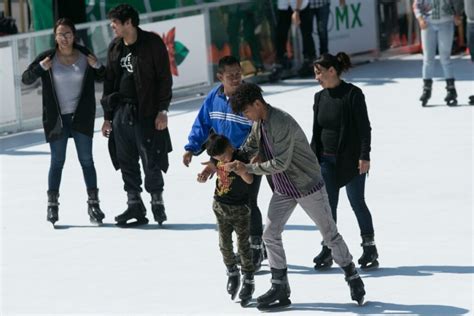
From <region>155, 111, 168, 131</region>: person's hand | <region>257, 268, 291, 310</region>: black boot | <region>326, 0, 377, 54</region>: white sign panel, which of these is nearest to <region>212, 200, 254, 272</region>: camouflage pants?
<region>257, 268, 291, 310</region>: black boot

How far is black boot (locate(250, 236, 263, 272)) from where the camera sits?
10.3m

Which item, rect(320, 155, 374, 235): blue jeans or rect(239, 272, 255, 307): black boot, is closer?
rect(239, 272, 255, 307): black boot

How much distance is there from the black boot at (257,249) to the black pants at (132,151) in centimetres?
201

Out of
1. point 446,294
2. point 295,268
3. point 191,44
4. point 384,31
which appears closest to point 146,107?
point 295,268

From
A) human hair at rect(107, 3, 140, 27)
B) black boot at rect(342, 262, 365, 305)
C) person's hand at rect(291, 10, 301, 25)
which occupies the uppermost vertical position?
human hair at rect(107, 3, 140, 27)

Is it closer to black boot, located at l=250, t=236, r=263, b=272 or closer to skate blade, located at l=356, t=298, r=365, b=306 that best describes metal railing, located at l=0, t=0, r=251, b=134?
black boot, located at l=250, t=236, r=263, b=272

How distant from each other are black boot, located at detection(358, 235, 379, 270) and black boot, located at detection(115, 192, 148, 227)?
8.52 ft

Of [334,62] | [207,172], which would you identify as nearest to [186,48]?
[334,62]

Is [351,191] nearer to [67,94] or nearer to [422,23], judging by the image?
[67,94]

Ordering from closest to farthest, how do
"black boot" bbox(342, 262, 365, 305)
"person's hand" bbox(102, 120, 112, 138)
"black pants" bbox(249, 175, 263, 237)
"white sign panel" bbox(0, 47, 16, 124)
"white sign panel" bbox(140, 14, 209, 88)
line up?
"black boot" bbox(342, 262, 365, 305) < "black pants" bbox(249, 175, 263, 237) < "person's hand" bbox(102, 120, 112, 138) < "white sign panel" bbox(0, 47, 16, 124) < "white sign panel" bbox(140, 14, 209, 88)

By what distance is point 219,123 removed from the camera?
10.2 m

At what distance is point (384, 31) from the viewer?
77.5ft

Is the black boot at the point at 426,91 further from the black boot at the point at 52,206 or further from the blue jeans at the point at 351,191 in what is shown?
the blue jeans at the point at 351,191

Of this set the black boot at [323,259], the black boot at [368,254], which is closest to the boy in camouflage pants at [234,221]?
the black boot at [323,259]
